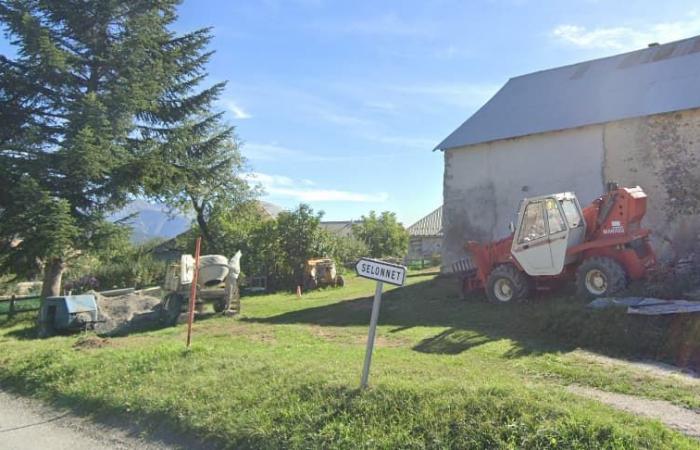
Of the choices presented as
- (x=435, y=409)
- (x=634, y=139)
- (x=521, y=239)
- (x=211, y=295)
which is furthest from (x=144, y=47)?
(x=435, y=409)

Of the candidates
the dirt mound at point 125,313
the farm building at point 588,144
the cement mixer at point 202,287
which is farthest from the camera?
the farm building at point 588,144

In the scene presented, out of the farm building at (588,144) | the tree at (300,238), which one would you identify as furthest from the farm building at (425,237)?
the farm building at (588,144)

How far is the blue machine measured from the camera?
44.0 feet

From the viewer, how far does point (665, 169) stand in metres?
16.6

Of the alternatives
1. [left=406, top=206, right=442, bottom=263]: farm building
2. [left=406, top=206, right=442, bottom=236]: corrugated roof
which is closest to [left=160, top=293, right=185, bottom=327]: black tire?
[left=406, top=206, right=442, bottom=263]: farm building

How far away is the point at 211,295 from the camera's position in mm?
15711

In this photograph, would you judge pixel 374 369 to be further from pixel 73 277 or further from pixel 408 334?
pixel 73 277

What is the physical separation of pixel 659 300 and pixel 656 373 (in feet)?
10.2

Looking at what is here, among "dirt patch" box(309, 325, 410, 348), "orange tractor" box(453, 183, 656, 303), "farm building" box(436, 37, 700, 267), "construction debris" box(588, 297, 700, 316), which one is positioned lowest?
"dirt patch" box(309, 325, 410, 348)

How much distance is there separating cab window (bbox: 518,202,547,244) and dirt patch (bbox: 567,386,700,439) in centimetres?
702

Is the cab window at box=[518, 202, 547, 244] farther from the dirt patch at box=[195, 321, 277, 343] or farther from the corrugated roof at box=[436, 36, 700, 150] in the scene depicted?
the dirt patch at box=[195, 321, 277, 343]

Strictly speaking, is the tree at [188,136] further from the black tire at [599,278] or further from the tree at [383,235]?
the tree at [383,235]

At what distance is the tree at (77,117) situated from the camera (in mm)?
16219

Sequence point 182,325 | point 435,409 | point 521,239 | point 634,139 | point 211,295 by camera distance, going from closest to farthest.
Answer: point 435,409 → point 521,239 → point 182,325 → point 211,295 → point 634,139
